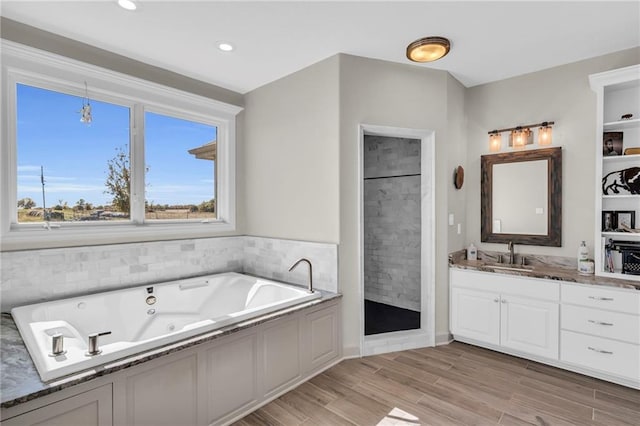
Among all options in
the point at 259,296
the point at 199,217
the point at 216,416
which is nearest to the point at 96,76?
the point at 199,217

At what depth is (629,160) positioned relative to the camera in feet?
9.01

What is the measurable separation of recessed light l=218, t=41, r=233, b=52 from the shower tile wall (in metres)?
2.41

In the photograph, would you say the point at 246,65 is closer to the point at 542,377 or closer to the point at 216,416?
the point at 216,416

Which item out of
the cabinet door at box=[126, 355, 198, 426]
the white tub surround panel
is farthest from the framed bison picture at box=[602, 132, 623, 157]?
the cabinet door at box=[126, 355, 198, 426]

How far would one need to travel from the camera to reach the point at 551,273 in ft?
9.21

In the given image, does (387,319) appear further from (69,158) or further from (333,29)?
(69,158)

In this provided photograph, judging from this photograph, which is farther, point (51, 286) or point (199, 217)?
point (199, 217)

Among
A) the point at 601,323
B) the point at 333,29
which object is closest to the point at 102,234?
the point at 333,29

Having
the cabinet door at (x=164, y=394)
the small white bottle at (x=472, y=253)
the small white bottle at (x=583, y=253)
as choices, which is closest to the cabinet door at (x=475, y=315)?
the small white bottle at (x=472, y=253)

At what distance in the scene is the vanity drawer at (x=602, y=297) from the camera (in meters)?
2.42

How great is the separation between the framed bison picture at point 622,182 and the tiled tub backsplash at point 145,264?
2487 millimetres

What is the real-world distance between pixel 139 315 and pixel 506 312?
333 centimetres

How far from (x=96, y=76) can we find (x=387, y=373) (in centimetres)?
357

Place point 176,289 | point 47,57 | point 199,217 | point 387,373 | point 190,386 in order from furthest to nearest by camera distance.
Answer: point 199,217, point 176,289, point 387,373, point 47,57, point 190,386
